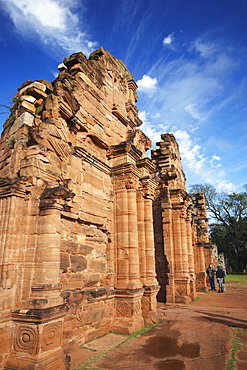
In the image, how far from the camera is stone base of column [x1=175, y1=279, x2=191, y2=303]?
11.5m

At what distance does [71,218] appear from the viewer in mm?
5809

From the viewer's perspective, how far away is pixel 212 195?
4203cm

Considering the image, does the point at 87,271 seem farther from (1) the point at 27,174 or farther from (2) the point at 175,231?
(2) the point at 175,231

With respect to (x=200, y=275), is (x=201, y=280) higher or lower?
lower

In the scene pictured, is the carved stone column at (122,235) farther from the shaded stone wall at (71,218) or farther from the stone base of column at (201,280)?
the stone base of column at (201,280)

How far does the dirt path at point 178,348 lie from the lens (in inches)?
175

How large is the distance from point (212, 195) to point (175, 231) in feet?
103

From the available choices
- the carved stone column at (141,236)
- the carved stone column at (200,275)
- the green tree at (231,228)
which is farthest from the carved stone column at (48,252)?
the green tree at (231,228)

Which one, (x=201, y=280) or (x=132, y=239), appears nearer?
(x=132, y=239)

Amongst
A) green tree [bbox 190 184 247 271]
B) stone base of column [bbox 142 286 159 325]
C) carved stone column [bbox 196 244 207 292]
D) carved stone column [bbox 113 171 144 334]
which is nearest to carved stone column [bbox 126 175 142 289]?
carved stone column [bbox 113 171 144 334]

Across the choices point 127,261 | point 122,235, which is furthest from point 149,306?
point 122,235

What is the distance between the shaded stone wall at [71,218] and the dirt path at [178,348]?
1.69ft

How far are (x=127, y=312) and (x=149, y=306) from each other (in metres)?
1.03

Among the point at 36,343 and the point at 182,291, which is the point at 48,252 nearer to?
the point at 36,343
